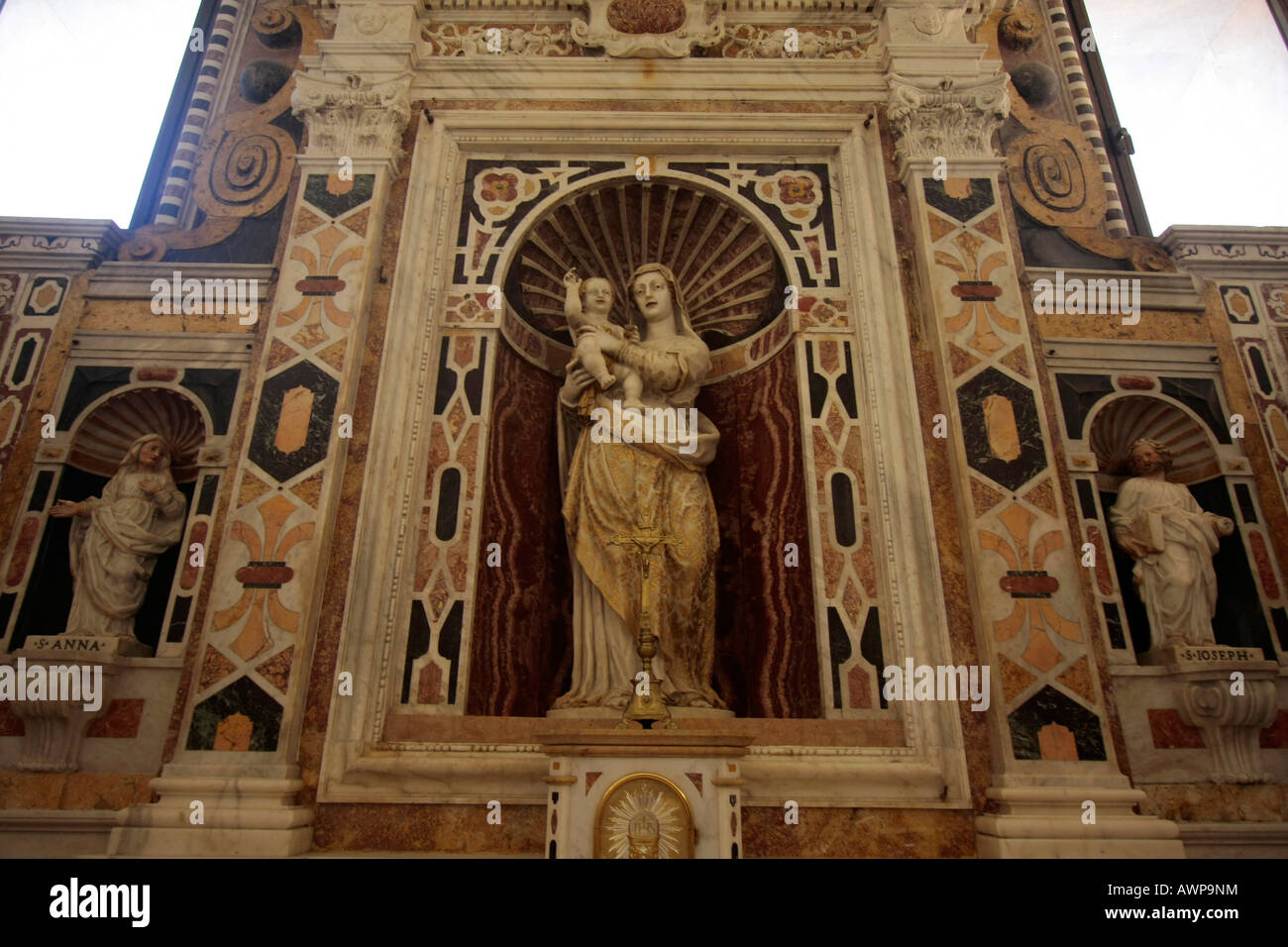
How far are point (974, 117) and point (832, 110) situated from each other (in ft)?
3.29

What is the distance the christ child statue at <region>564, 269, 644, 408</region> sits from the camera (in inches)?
222

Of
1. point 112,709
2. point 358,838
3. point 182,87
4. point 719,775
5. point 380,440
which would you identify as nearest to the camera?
point 719,775

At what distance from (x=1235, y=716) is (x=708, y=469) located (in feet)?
11.5

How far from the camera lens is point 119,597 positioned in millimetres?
5211

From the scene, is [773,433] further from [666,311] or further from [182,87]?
[182,87]

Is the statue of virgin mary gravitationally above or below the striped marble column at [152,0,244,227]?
below

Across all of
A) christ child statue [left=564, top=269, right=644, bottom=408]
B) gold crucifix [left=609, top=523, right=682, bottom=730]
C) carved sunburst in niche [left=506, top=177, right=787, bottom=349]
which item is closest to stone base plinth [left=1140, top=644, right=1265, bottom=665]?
gold crucifix [left=609, top=523, right=682, bottom=730]

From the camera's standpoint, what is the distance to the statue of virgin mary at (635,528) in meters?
5.14

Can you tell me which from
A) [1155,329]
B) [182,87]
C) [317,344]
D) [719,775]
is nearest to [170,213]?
[182,87]

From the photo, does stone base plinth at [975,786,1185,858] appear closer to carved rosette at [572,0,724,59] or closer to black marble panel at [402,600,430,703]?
black marble panel at [402,600,430,703]

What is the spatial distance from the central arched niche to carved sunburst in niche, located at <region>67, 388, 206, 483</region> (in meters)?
2.07

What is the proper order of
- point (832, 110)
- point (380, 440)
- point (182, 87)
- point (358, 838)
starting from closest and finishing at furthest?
1. point (358, 838)
2. point (380, 440)
3. point (832, 110)
4. point (182, 87)

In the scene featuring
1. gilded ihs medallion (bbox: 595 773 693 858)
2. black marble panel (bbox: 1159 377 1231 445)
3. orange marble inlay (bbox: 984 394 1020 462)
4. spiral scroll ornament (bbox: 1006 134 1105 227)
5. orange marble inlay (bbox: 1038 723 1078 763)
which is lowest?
gilded ihs medallion (bbox: 595 773 693 858)

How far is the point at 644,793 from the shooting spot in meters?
3.82
